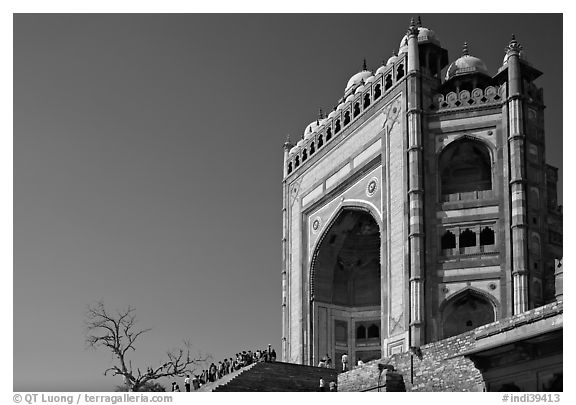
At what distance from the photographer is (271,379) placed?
34.7 m

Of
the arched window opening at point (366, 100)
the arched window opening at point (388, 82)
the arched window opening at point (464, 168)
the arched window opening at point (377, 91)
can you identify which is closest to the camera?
the arched window opening at point (464, 168)

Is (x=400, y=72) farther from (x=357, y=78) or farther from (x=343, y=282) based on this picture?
(x=343, y=282)

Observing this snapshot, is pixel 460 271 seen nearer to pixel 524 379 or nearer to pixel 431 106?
pixel 431 106

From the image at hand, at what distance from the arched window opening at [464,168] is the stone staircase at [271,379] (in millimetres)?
10516

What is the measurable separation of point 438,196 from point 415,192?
Result: 3.61ft

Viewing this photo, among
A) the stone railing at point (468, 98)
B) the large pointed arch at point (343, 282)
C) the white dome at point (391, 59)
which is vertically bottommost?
the large pointed arch at point (343, 282)

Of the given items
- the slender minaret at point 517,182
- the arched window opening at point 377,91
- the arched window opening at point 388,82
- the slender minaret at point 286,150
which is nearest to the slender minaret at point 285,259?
the slender minaret at point 286,150

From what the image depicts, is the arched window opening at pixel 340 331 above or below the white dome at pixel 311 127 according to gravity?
below

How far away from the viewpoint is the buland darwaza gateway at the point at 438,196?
3803cm

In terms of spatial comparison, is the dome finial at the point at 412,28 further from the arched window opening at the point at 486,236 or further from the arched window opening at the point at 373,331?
the arched window opening at the point at 373,331

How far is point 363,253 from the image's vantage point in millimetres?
49688
